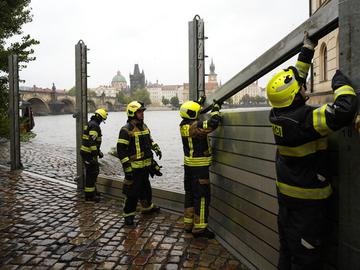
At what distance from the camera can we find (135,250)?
15.5 feet

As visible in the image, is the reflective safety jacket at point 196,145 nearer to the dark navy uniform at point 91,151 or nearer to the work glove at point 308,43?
the work glove at point 308,43

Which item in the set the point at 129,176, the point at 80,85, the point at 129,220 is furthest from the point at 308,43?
the point at 80,85

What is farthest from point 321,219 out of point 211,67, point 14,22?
point 14,22

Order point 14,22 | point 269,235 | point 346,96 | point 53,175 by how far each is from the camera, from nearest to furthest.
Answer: point 346,96
point 269,235
point 53,175
point 14,22

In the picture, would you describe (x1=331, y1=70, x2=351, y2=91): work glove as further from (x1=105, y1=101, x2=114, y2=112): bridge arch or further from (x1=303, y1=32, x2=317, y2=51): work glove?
(x1=105, y1=101, x2=114, y2=112): bridge arch

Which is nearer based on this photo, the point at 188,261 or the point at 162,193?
the point at 188,261

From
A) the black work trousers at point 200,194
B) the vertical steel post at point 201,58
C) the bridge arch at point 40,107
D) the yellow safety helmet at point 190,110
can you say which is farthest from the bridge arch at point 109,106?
the black work trousers at point 200,194

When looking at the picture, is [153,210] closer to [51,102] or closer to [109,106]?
[51,102]

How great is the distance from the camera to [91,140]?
7215 millimetres

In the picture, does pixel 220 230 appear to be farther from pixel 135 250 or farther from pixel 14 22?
pixel 14 22

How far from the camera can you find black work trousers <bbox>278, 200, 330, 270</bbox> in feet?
8.64

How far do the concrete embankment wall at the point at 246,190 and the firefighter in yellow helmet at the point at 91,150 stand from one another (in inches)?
120

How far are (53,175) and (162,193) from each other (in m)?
5.16

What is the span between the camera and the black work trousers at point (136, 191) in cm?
586
